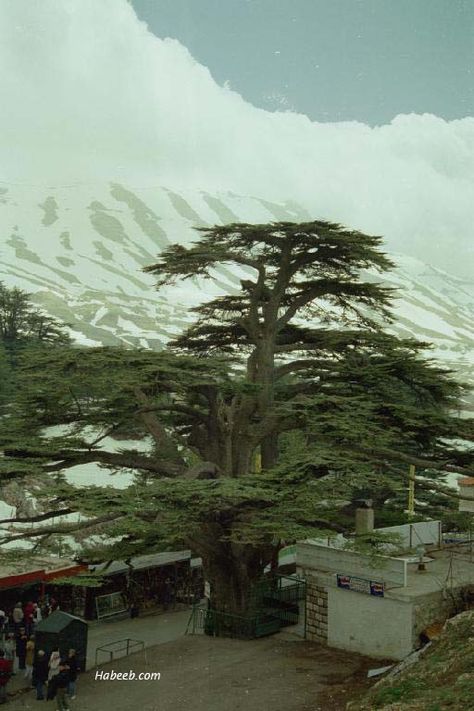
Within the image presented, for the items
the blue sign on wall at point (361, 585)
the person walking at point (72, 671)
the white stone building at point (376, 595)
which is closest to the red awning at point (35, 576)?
the person walking at point (72, 671)

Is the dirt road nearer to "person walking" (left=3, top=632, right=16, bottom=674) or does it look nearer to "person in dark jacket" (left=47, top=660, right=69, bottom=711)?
"person in dark jacket" (left=47, top=660, right=69, bottom=711)

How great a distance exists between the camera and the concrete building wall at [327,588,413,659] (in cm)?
1365

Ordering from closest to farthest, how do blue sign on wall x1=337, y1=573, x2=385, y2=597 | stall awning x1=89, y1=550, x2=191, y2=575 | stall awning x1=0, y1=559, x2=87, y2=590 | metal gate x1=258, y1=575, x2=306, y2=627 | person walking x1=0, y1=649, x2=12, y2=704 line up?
person walking x1=0, y1=649, x2=12, y2=704 → blue sign on wall x1=337, y1=573, x2=385, y2=597 → stall awning x1=0, y1=559, x2=87, y2=590 → metal gate x1=258, y1=575, x2=306, y2=627 → stall awning x1=89, y1=550, x2=191, y2=575

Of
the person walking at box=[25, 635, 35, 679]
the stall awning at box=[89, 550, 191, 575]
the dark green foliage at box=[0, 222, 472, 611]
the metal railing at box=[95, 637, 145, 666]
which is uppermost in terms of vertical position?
the dark green foliage at box=[0, 222, 472, 611]

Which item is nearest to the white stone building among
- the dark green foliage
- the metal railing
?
the dark green foliage

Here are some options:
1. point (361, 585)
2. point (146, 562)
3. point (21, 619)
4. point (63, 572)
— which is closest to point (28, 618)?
point (21, 619)

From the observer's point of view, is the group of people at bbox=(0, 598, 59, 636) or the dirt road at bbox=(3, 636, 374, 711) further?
the group of people at bbox=(0, 598, 59, 636)

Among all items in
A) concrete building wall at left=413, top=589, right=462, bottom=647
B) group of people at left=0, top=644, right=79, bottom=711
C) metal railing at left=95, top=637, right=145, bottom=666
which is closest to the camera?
group of people at left=0, top=644, right=79, bottom=711

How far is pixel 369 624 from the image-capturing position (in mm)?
14289

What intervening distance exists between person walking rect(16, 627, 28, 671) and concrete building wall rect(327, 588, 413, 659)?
6.62 meters

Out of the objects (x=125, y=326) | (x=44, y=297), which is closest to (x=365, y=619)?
(x=125, y=326)

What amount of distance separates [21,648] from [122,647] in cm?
310

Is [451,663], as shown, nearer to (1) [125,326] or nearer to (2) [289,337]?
(2) [289,337]

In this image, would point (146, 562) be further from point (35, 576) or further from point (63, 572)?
point (35, 576)
